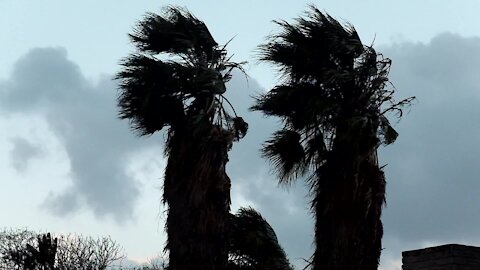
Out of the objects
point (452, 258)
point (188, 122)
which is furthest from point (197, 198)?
point (452, 258)

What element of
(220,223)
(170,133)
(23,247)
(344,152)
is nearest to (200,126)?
(170,133)

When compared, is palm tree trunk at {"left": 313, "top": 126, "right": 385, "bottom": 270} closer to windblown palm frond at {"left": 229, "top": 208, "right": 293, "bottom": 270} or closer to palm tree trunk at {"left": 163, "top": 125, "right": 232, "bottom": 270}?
palm tree trunk at {"left": 163, "top": 125, "right": 232, "bottom": 270}

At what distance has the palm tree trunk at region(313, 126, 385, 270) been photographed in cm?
1638

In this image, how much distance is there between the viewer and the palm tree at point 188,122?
691 inches

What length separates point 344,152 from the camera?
1730 cm

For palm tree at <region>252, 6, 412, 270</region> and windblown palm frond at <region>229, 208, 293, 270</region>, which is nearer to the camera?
palm tree at <region>252, 6, 412, 270</region>

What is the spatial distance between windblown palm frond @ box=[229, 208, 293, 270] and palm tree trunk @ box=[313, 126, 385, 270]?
12.1 feet

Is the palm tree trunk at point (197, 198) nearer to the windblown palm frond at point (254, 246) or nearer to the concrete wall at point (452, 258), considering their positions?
the windblown palm frond at point (254, 246)

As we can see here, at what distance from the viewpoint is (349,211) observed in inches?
655

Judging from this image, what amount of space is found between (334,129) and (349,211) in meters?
2.18

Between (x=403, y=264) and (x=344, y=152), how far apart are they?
5.74 metres

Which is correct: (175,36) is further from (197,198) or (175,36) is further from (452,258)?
(452,258)

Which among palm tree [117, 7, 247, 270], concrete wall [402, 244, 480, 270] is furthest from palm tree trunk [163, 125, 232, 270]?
concrete wall [402, 244, 480, 270]

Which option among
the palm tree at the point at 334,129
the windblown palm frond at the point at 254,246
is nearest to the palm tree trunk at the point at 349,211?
the palm tree at the point at 334,129
